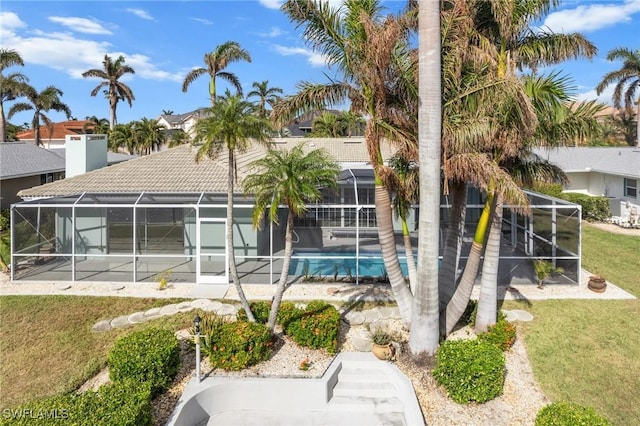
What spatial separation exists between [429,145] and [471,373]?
4430mm

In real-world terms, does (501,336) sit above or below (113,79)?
below

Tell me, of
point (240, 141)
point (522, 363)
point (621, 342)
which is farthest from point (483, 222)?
point (240, 141)

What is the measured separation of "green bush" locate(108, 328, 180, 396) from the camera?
8062 millimetres

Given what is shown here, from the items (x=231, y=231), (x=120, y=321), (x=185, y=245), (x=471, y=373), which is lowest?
(x=471, y=373)

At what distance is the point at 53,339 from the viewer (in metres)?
10.7

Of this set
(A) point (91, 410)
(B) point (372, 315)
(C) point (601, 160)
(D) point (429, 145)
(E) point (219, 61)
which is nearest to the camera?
(A) point (91, 410)

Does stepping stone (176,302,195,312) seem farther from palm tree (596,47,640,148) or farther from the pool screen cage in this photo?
palm tree (596,47,640,148)

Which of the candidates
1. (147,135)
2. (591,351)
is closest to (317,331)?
(591,351)

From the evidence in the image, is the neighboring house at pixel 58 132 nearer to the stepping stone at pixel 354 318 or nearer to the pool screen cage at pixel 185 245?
the pool screen cage at pixel 185 245

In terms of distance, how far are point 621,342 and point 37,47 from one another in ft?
110

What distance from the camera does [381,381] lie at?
29.7ft

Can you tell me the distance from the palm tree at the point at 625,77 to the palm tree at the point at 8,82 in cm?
4492

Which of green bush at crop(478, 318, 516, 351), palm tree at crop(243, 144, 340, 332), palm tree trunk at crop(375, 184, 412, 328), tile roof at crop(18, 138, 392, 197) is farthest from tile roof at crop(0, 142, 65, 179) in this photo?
green bush at crop(478, 318, 516, 351)

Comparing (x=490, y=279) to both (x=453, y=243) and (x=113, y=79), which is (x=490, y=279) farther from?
(x=113, y=79)
